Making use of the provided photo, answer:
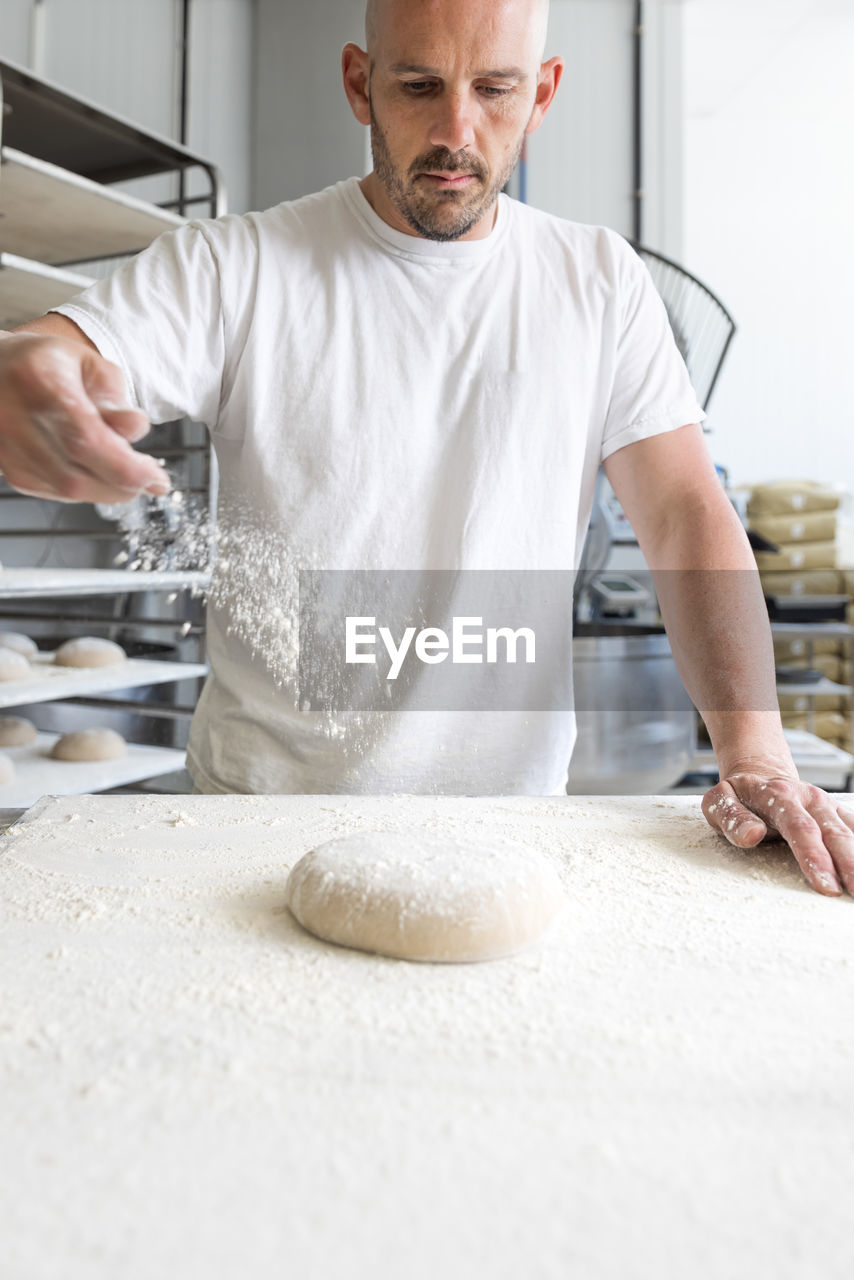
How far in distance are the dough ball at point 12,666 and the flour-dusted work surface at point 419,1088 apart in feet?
3.74

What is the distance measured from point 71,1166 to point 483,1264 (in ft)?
0.48

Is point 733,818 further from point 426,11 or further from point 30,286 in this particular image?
point 30,286

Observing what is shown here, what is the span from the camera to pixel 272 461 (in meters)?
0.97

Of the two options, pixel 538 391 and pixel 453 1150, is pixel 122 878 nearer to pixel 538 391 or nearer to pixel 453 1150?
pixel 453 1150

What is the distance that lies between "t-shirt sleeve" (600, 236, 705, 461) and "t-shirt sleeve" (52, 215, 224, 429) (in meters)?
0.45

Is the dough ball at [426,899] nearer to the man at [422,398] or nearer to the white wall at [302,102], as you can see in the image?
the man at [422,398]

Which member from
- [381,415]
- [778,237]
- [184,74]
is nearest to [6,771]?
[381,415]

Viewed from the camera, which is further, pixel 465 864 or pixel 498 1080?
pixel 465 864

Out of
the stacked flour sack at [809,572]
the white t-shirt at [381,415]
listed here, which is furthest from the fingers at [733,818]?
the stacked flour sack at [809,572]

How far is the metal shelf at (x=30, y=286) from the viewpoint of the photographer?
5.22 ft

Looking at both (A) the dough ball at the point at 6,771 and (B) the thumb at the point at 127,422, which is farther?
(A) the dough ball at the point at 6,771

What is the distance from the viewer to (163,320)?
3.00 feet

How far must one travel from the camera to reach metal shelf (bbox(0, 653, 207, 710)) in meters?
1.55

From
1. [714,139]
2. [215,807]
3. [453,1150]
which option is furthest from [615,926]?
[714,139]
